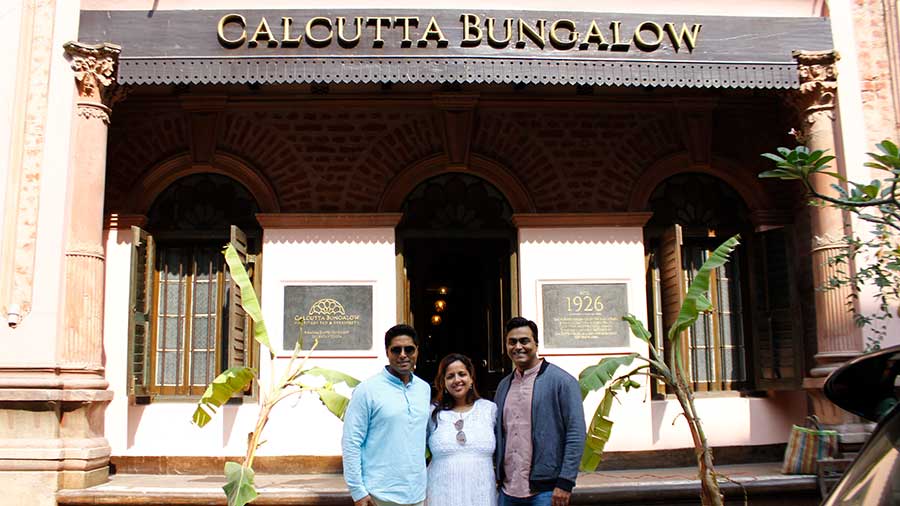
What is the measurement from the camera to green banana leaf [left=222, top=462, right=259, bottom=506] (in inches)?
260

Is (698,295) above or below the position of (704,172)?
below

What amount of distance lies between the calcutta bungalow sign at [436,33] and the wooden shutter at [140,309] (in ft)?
8.38

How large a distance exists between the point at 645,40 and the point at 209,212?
18.0 feet

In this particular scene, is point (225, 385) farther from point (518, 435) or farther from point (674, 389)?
point (674, 389)

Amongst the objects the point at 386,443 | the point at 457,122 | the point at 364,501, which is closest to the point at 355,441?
the point at 386,443

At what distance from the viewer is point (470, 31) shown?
827cm

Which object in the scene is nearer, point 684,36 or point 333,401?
point 333,401

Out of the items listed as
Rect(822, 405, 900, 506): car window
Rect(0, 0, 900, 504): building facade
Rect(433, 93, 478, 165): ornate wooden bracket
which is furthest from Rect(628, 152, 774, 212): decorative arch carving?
Rect(822, 405, 900, 506): car window

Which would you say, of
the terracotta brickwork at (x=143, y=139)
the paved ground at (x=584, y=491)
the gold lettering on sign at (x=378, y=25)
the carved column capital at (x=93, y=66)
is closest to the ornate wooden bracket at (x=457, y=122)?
the gold lettering on sign at (x=378, y=25)

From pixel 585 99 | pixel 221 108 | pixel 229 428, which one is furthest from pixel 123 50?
pixel 585 99

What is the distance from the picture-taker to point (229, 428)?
31.1 ft

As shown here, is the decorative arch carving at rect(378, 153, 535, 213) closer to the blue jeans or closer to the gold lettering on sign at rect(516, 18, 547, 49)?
the gold lettering on sign at rect(516, 18, 547, 49)

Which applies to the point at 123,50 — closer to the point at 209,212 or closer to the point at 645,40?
the point at 209,212

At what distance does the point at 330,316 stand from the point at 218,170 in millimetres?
2262
